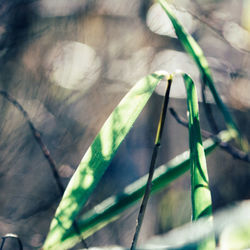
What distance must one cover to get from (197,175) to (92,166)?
8 centimetres

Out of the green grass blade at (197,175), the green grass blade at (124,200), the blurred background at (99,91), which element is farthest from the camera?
the blurred background at (99,91)

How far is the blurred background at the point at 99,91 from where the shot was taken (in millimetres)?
675

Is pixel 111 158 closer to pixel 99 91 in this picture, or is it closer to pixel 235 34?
pixel 99 91

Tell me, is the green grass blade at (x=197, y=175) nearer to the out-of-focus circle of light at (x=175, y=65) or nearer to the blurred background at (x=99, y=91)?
the blurred background at (x=99, y=91)

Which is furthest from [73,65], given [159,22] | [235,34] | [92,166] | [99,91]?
[92,166]

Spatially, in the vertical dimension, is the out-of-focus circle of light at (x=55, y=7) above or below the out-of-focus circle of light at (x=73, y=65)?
above

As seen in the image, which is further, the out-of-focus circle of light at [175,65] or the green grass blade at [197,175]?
the out-of-focus circle of light at [175,65]

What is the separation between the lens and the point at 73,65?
0.82 m

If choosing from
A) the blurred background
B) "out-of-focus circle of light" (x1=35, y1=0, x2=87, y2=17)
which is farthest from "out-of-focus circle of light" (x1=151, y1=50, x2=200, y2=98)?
"out-of-focus circle of light" (x1=35, y1=0, x2=87, y2=17)

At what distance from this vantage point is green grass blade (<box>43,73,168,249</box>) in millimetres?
239

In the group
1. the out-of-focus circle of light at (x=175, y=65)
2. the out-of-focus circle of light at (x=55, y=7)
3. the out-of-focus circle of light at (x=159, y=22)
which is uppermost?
the out-of-focus circle of light at (x=55, y=7)

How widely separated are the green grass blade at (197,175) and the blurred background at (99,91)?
1.39ft

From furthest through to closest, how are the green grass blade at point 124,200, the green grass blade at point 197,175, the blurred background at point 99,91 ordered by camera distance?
the blurred background at point 99,91, the green grass blade at point 124,200, the green grass blade at point 197,175

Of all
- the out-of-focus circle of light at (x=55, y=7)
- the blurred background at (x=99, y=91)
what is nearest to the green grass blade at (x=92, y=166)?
the blurred background at (x=99, y=91)
